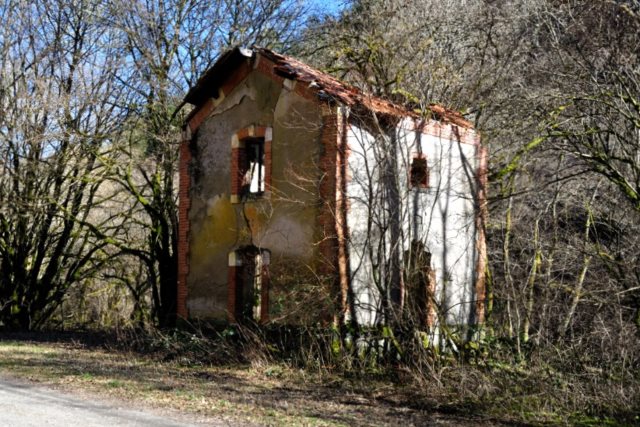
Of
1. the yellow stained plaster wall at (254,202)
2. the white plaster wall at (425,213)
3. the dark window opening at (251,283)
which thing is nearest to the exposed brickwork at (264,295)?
the dark window opening at (251,283)

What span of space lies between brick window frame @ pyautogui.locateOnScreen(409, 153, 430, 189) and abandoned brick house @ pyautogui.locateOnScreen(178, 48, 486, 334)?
0.12 ft

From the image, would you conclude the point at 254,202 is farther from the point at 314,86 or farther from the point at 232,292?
the point at 314,86

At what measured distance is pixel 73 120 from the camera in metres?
22.2

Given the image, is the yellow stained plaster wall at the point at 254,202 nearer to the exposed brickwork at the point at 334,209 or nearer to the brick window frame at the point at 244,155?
the brick window frame at the point at 244,155

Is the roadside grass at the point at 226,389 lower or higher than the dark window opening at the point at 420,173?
lower

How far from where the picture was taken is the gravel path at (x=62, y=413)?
30.1ft

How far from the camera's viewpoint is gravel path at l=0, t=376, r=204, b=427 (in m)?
9.19

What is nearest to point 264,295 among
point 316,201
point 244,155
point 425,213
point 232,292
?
point 232,292

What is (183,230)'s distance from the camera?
19469 mm

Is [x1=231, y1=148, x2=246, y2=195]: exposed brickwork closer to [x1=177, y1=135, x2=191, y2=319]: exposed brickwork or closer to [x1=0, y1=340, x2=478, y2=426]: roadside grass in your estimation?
[x1=177, y1=135, x2=191, y2=319]: exposed brickwork

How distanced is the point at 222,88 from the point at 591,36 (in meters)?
8.28

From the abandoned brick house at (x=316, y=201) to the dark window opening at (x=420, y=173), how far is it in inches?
1.3

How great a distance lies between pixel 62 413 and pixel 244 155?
9635 millimetres

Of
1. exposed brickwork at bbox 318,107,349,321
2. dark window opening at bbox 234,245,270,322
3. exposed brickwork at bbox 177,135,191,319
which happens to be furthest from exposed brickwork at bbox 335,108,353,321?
exposed brickwork at bbox 177,135,191,319
